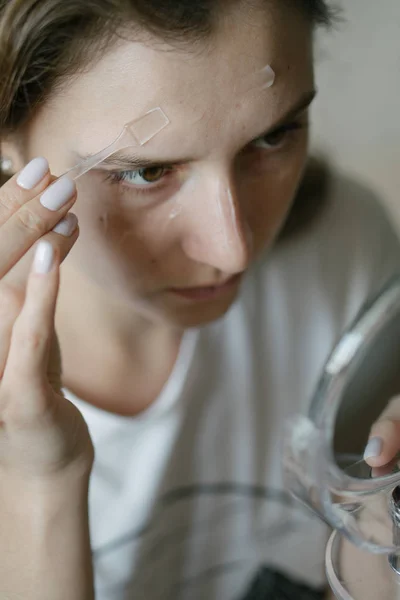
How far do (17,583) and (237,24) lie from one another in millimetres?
334

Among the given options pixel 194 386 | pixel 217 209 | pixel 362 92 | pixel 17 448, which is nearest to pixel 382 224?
pixel 362 92

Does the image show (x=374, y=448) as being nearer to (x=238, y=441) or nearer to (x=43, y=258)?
(x=43, y=258)

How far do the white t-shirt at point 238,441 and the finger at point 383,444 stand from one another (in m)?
0.26

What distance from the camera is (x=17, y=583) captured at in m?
0.42

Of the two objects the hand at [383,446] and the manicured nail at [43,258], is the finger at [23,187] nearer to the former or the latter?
the manicured nail at [43,258]

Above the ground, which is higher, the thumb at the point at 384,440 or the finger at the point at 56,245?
the finger at the point at 56,245

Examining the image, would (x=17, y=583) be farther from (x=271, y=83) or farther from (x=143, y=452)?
(x=271, y=83)

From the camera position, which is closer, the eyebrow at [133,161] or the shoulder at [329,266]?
the eyebrow at [133,161]

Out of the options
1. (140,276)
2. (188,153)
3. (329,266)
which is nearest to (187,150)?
(188,153)

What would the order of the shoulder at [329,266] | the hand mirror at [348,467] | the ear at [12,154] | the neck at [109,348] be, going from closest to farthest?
the hand mirror at [348,467]
the ear at [12,154]
the neck at [109,348]
the shoulder at [329,266]

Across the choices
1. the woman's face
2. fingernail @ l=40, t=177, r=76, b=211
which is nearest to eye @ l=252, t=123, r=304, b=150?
the woman's face

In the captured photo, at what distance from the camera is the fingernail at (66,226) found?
1.26 feet

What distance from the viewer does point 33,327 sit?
14.2 inches

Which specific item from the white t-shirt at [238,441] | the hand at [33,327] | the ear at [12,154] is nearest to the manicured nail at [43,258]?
the hand at [33,327]
